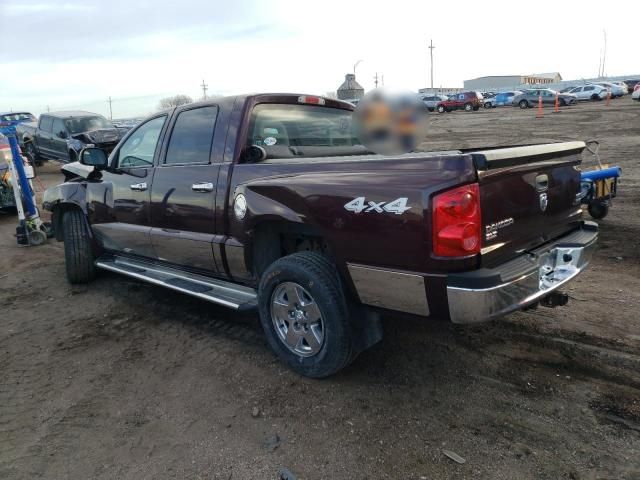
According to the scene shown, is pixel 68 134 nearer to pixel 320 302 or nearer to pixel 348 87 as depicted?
pixel 348 87

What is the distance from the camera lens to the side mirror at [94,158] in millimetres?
4934

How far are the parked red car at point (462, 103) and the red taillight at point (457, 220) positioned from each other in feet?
140

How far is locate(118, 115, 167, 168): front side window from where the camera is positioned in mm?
4523

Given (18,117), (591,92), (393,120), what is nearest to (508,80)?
(591,92)

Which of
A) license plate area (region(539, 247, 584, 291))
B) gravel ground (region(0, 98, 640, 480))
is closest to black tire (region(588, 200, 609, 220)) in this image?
gravel ground (region(0, 98, 640, 480))

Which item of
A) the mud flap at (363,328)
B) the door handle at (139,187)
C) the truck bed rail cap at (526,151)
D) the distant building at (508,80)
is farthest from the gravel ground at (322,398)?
the distant building at (508,80)

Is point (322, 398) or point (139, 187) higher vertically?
point (139, 187)

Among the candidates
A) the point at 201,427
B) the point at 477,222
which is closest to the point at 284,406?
the point at 201,427

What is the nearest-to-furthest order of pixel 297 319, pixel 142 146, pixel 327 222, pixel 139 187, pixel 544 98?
pixel 327 222 < pixel 297 319 < pixel 139 187 < pixel 142 146 < pixel 544 98

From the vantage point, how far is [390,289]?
277 cm

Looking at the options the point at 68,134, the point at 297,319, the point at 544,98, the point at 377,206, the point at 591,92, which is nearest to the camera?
the point at 377,206

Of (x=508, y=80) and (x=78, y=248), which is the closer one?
(x=78, y=248)

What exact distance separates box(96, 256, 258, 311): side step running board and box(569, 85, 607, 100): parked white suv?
145 feet

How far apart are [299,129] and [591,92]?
145ft
